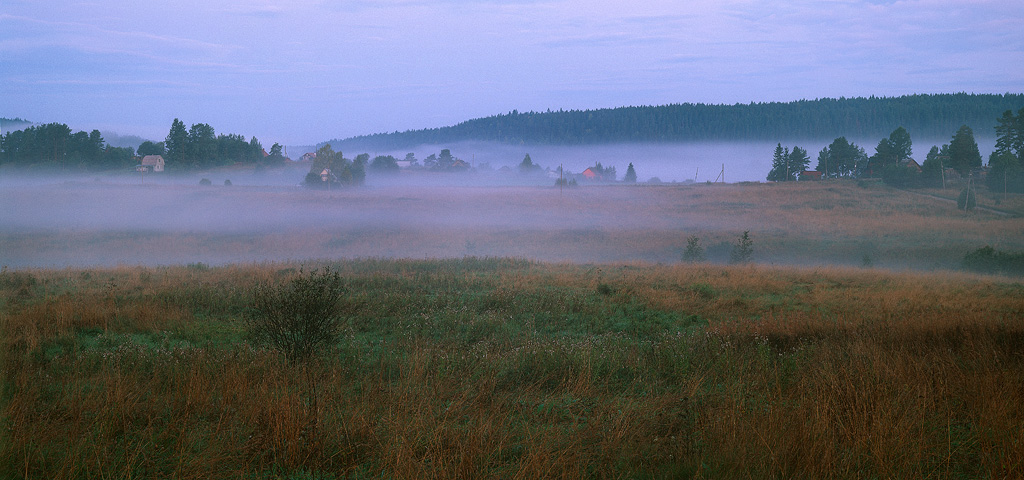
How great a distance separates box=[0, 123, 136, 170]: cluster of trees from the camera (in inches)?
908

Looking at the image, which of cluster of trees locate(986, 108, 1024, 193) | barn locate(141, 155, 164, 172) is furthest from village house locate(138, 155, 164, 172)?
cluster of trees locate(986, 108, 1024, 193)

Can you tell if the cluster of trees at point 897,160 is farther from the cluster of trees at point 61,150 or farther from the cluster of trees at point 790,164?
the cluster of trees at point 61,150

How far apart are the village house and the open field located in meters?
2.55

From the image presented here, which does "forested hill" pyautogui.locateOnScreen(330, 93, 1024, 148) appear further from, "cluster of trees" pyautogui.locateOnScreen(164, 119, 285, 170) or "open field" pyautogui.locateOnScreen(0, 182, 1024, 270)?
"cluster of trees" pyautogui.locateOnScreen(164, 119, 285, 170)

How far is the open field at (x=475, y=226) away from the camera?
39.0 meters

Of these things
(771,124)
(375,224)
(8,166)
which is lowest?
(375,224)

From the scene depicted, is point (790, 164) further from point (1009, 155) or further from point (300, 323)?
point (300, 323)

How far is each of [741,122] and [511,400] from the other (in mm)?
135029

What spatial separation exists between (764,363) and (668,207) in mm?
64965

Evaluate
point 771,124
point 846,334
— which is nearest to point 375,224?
point 846,334

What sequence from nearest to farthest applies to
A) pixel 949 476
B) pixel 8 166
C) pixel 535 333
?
pixel 949 476, pixel 535 333, pixel 8 166

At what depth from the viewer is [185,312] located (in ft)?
38.5

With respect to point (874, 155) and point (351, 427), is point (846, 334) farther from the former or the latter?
point (874, 155)

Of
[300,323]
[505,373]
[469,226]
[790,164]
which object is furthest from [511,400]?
[790,164]
